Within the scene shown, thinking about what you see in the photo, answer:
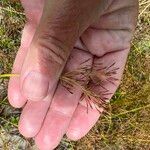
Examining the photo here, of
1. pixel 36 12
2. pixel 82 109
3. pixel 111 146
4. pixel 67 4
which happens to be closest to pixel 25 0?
pixel 36 12

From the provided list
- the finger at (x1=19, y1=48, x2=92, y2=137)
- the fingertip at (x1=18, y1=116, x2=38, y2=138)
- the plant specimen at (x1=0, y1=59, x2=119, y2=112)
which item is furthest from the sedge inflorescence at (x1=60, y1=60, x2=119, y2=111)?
the fingertip at (x1=18, y1=116, x2=38, y2=138)

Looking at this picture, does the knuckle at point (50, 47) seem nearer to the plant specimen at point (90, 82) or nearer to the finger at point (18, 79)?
the plant specimen at point (90, 82)

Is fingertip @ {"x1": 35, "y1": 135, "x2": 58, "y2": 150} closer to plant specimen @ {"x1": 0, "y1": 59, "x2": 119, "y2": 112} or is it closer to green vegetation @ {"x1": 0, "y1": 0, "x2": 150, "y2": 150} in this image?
green vegetation @ {"x1": 0, "y1": 0, "x2": 150, "y2": 150}

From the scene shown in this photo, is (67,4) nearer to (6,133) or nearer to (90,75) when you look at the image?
(90,75)

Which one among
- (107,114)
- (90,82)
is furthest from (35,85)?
(107,114)

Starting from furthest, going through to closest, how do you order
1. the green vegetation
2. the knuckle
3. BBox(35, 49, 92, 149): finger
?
the green vegetation, BBox(35, 49, 92, 149): finger, the knuckle

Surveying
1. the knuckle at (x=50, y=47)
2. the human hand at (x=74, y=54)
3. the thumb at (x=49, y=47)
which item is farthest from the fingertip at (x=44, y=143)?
the knuckle at (x=50, y=47)
